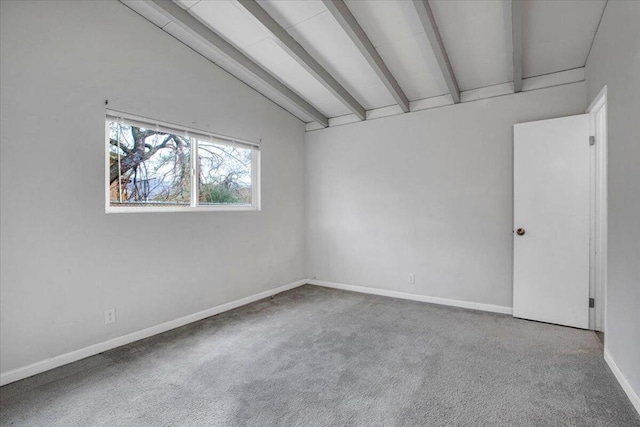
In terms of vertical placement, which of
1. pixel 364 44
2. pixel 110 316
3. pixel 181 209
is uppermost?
pixel 364 44

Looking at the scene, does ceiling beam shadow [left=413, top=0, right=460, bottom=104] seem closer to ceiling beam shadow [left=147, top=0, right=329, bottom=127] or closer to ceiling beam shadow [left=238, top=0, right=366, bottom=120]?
ceiling beam shadow [left=238, top=0, right=366, bottom=120]

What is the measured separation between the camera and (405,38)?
2.84 metres

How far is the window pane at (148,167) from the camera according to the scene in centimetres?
274

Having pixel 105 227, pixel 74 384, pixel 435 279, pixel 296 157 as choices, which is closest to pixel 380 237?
pixel 435 279

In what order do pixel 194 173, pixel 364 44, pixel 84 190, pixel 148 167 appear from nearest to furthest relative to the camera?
pixel 84 190
pixel 364 44
pixel 148 167
pixel 194 173

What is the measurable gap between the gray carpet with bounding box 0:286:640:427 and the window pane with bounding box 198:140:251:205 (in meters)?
1.42

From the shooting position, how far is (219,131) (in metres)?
3.52

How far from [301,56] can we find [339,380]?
2874 millimetres

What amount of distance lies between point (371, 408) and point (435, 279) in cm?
228

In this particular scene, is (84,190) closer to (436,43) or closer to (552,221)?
(436,43)

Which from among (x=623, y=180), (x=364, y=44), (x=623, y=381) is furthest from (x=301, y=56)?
(x=623, y=381)

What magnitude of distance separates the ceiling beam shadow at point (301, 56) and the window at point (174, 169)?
3.98 feet

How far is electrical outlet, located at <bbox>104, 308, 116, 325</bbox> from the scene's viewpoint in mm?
2589

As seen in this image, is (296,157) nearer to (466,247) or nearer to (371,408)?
(466,247)
